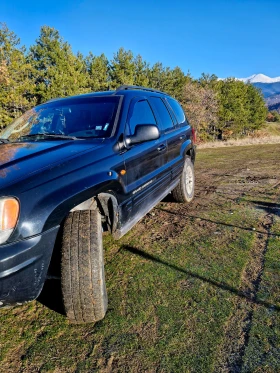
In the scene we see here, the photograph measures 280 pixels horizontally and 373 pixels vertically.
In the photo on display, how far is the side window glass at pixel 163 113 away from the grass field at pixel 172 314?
4.86 ft

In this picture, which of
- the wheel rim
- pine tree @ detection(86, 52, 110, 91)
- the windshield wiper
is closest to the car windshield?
the windshield wiper

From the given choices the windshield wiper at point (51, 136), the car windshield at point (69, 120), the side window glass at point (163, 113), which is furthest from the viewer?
the side window glass at point (163, 113)

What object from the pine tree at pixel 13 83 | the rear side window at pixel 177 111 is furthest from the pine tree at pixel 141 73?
the rear side window at pixel 177 111

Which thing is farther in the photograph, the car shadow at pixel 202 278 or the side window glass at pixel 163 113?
the side window glass at pixel 163 113

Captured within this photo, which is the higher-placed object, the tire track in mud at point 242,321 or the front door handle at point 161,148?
the front door handle at point 161,148

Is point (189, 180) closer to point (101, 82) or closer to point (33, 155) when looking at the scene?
point (33, 155)

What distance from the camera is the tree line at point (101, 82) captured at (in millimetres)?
23125

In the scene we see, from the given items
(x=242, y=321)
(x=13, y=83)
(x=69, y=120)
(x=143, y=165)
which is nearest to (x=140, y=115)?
(x=143, y=165)

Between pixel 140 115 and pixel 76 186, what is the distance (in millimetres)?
1617

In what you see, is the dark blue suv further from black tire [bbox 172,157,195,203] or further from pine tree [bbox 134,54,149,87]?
pine tree [bbox 134,54,149,87]

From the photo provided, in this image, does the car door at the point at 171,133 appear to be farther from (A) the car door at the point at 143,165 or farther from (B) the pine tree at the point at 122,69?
(B) the pine tree at the point at 122,69

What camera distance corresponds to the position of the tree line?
75.9 feet

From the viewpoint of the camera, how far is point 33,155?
217 centimetres

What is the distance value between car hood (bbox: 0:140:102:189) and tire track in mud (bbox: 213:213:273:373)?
1.65 meters
